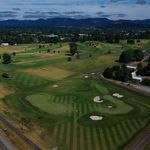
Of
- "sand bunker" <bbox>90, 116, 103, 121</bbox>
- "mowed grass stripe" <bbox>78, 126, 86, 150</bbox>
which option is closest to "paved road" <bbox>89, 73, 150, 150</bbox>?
"mowed grass stripe" <bbox>78, 126, 86, 150</bbox>

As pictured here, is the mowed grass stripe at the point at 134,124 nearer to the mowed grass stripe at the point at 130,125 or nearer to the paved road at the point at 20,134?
the mowed grass stripe at the point at 130,125

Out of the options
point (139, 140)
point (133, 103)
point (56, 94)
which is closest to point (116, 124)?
point (139, 140)

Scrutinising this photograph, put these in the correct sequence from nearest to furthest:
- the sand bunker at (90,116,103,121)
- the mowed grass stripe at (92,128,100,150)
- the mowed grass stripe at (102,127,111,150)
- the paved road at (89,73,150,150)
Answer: the mowed grass stripe at (92,128,100,150) → the paved road at (89,73,150,150) → the mowed grass stripe at (102,127,111,150) → the sand bunker at (90,116,103,121)

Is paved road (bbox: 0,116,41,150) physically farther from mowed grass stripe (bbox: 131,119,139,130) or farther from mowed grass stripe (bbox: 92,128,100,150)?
mowed grass stripe (bbox: 131,119,139,130)

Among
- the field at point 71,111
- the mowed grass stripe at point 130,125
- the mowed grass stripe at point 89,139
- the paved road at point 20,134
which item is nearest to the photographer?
the paved road at point 20,134

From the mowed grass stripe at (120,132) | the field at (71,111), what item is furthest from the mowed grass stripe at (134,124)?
the mowed grass stripe at (120,132)

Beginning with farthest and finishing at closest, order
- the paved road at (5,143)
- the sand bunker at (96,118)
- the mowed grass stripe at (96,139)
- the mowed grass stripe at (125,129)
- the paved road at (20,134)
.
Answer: the sand bunker at (96,118) → the mowed grass stripe at (125,129) → the mowed grass stripe at (96,139) → the paved road at (20,134) → the paved road at (5,143)

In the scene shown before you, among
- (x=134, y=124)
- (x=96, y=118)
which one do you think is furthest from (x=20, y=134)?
(x=134, y=124)

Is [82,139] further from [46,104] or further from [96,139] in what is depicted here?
[46,104]
